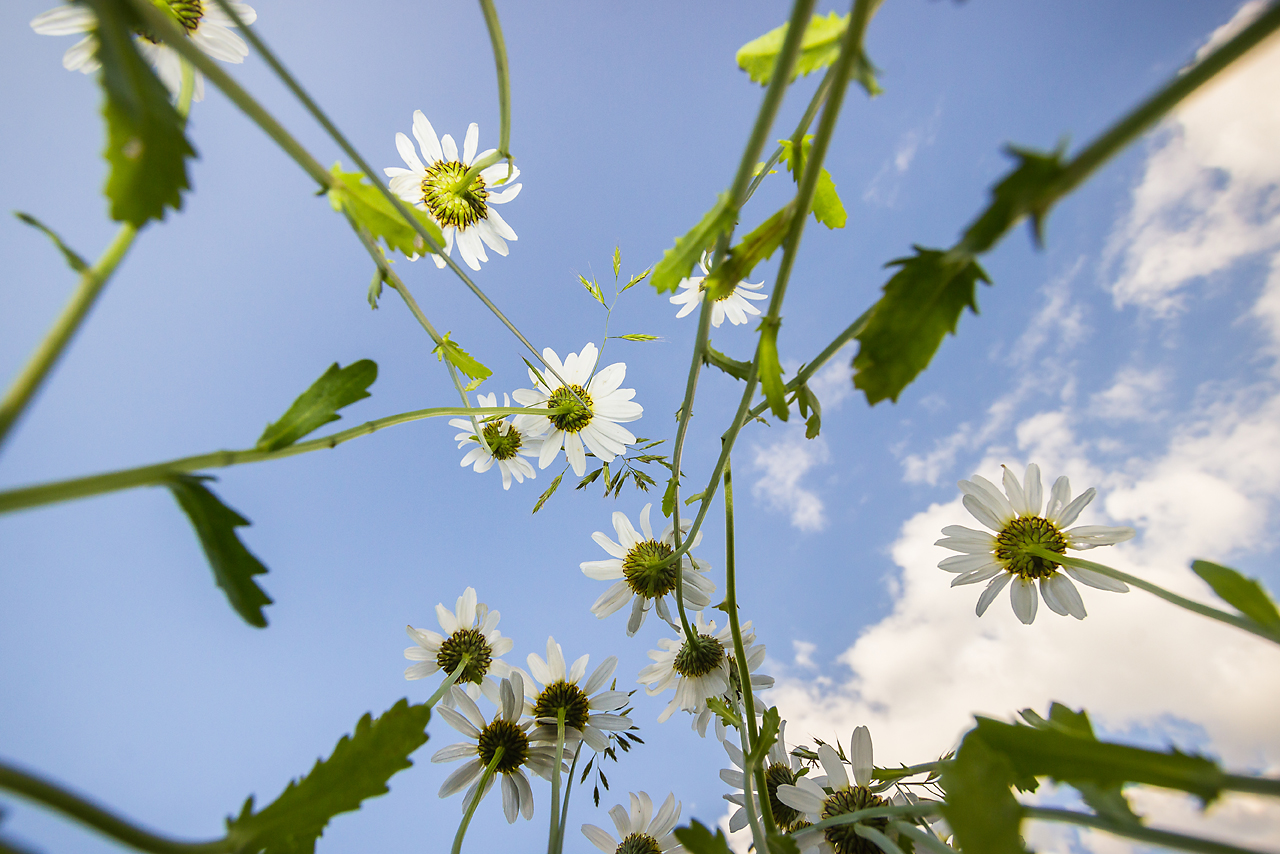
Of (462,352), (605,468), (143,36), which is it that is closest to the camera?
(143,36)

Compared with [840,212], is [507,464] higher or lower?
higher

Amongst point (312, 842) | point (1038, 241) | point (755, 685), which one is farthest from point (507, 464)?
point (1038, 241)

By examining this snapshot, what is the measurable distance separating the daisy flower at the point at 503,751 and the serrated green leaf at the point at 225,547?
15.8 inches

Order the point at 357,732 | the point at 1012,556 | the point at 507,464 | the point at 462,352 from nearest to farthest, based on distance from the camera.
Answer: the point at 357,732, the point at 462,352, the point at 1012,556, the point at 507,464

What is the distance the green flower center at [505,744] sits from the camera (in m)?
0.76

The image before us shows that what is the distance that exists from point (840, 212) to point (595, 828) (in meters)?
0.92

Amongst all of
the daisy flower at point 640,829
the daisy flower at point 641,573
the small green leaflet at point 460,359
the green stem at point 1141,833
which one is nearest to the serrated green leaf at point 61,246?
the small green leaflet at point 460,359

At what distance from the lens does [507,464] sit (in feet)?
3.97

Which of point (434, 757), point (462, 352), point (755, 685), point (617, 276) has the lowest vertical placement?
point (434, 757)

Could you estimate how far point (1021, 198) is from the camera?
23cm

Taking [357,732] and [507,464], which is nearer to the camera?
[357,732]

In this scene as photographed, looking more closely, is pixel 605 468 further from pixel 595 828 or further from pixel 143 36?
pixel 143 36

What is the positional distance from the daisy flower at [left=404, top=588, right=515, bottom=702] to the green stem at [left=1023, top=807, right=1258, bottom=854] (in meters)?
0.71

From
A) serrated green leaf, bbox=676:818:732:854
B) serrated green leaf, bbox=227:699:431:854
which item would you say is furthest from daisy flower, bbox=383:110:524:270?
serrated green leaf, bbox=676:818:732:854
